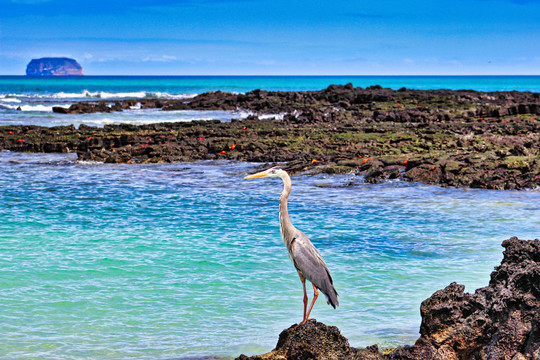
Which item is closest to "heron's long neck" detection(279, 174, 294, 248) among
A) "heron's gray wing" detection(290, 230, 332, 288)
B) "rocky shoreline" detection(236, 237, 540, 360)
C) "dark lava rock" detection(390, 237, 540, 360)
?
"heron's gray wing" detection(290, 230, 332, 288)

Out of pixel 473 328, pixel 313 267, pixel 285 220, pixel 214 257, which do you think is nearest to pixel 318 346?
pixel 313 267


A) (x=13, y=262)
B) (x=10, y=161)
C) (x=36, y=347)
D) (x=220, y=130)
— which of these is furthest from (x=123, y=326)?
(x=220, y=130)

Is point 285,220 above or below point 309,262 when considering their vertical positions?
above

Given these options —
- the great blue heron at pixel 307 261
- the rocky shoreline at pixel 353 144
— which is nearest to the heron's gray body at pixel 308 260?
the great blue heron at pixel 307 261

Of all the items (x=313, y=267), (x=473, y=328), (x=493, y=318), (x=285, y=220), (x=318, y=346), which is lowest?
(x=318, y=346)

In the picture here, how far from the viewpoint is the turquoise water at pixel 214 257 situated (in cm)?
693

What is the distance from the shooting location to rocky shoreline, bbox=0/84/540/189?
17984 mm

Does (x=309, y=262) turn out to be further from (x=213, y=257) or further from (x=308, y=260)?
(x=213, y=257)

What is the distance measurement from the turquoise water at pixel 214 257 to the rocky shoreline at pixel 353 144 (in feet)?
4.50

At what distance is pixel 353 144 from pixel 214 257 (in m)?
14.5

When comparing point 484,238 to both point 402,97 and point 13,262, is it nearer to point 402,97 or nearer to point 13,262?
point 13,262

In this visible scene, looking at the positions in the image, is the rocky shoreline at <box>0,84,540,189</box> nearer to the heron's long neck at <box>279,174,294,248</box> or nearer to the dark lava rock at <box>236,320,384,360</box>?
the heron's long neck at <box>279,174,294,248</box>

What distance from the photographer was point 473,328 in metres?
5.06

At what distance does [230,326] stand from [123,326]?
1.25m
